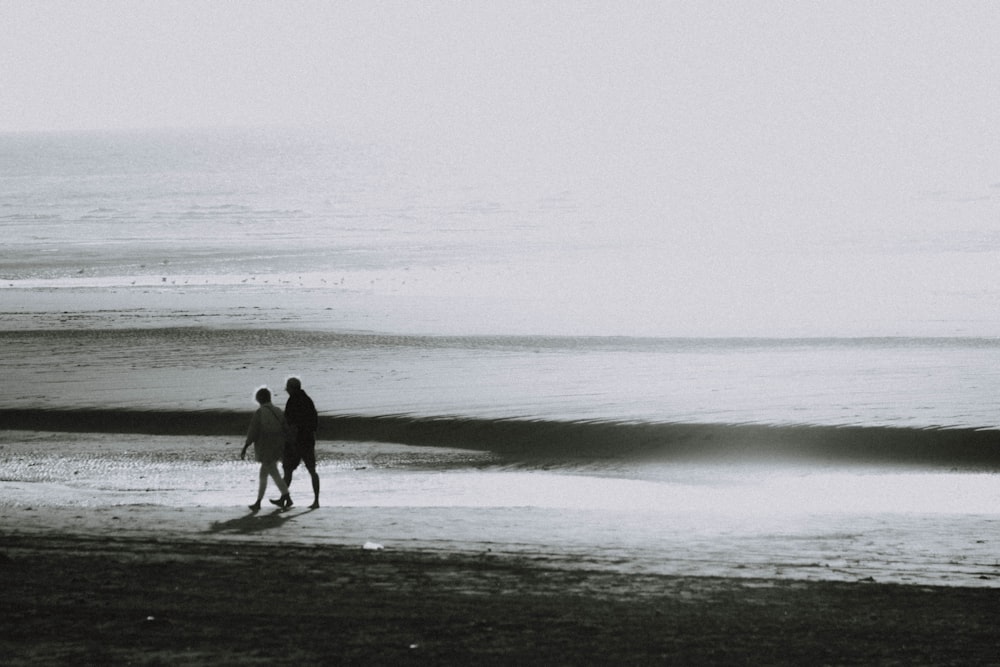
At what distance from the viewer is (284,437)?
12219 millimetres

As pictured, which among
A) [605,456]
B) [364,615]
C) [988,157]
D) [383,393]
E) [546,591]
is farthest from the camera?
[988,157]

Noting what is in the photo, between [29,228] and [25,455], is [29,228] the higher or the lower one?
the higher one

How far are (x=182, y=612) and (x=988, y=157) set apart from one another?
130154mm

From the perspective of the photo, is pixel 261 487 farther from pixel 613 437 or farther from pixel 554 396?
pixel 554 396

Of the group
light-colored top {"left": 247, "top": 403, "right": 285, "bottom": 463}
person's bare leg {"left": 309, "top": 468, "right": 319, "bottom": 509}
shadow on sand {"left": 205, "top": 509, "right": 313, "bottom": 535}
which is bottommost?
shadow on sand {"left": 205, "top": 509, "right": 313, "bottom": 535}

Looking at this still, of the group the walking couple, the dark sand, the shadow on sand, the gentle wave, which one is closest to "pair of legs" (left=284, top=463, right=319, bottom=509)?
the walking couple

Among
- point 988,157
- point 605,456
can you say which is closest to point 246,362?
point 605,456

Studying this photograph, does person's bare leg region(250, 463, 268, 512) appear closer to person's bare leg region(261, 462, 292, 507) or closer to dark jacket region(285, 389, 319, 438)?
person's bare leg region(261, 462, 292, 507)

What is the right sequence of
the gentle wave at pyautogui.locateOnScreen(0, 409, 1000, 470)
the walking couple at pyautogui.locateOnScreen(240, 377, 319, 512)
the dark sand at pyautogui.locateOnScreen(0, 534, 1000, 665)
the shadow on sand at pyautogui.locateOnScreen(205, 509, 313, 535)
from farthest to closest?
the gentle wave at pyautogui.locateOnScreen(0, 409, 1000, 470) < the walking couple at pyautogui.locateOnScreen(240, 377, 319, 512) < the shadow on sand at pyautogui.locateOnScreen(205, 509, 313, 535) < the dark sand at pyautogui.locateOnScreen(0, 534, 1000, 665)

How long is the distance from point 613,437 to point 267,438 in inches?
215

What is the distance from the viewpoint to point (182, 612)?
8.37m

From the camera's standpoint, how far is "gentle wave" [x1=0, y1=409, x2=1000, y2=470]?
50.5ft

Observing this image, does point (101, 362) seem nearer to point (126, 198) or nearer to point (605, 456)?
point (605, 456)

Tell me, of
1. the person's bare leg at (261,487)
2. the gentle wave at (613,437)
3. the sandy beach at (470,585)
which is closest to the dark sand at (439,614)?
the sandy beach at (470,585)
